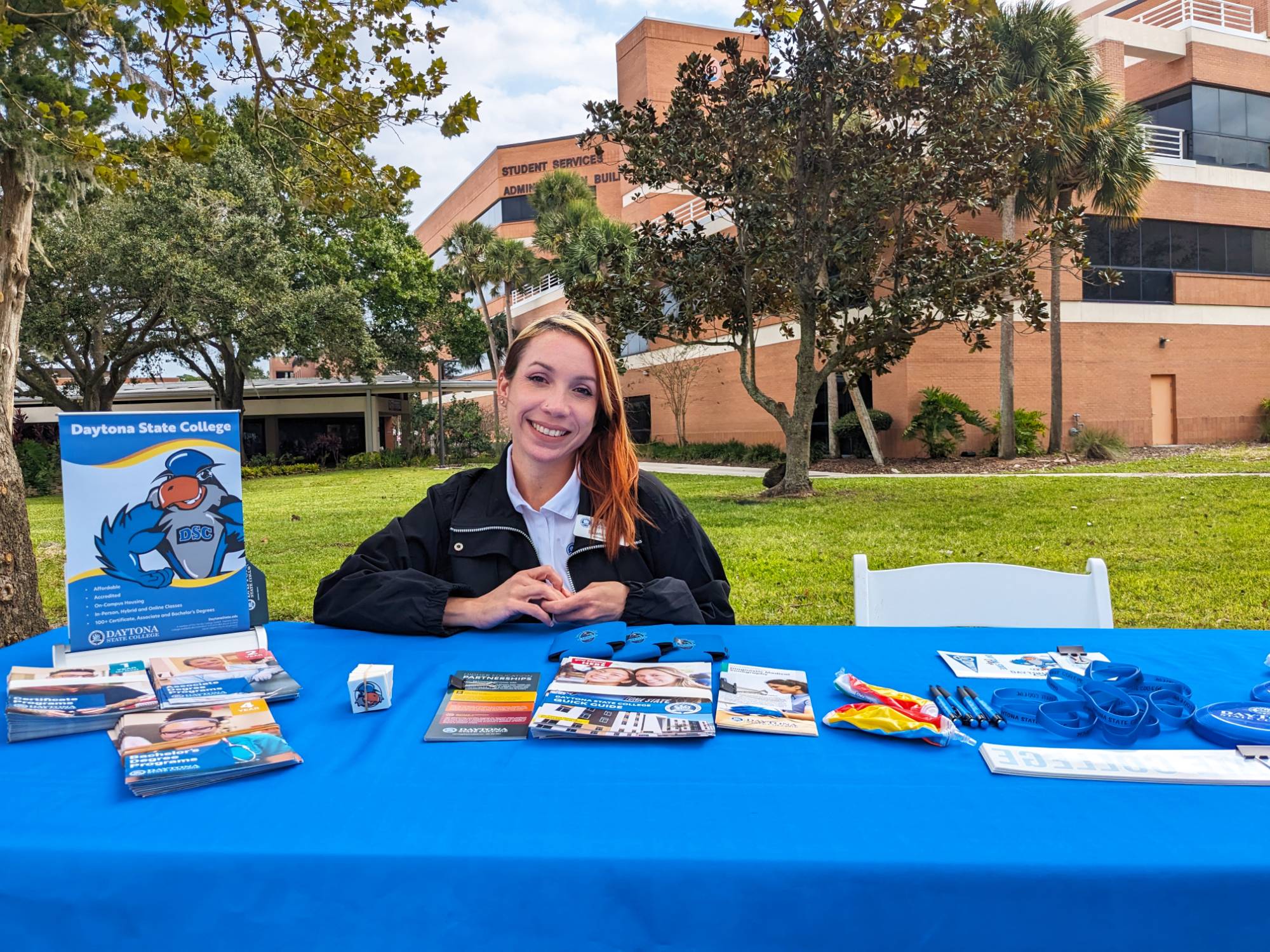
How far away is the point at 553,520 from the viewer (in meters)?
2.50

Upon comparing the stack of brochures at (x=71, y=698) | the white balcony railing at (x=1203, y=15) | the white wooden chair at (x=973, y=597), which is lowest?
the white wooden chair at (x=973, y=597)

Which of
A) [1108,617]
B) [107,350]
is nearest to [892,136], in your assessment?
[1108,617]

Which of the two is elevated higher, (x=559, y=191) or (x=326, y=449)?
(x=559, y=191)

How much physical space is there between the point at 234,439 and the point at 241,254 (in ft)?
62.0

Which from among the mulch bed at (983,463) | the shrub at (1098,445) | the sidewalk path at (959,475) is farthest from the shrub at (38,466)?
the shrub at (1098,445)

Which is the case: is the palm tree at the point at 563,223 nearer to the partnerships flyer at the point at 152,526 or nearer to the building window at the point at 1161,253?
the building window at the point at 1161,253

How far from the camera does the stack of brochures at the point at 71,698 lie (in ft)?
4.71

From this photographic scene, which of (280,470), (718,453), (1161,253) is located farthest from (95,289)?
(1161,253)

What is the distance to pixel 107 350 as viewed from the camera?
21.0 metres

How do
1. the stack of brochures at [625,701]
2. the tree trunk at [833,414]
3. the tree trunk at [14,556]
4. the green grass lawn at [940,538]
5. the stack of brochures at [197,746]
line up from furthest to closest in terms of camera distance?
1. the tree trunk at [833,414]
2. the green grass lawn at [940,538]
3. the tree trunk at [14,556]
4. the stack of brochures at [625,701]
5. the stack of brochures at [197,746]

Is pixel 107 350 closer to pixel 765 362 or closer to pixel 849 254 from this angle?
pixel 765 362

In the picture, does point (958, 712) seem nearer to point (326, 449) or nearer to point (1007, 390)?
point (1007, 390)

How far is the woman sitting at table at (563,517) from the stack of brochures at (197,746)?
78 cm

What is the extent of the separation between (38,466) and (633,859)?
24.1 meters
